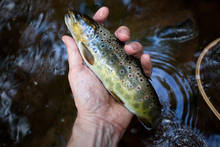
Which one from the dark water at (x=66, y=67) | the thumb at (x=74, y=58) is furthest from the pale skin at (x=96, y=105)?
the dark water at (x=66, y=67)

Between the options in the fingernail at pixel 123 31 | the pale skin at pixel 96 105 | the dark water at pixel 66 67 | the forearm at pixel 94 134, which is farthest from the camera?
the dark water at pixel 66 67

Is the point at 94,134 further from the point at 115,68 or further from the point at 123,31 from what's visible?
the point at 123,31

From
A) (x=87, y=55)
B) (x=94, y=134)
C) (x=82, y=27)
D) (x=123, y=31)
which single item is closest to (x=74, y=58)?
(x=87, y=55)

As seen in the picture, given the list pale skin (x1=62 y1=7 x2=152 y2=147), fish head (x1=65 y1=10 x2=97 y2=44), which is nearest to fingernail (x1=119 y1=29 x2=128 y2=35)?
pale skin (x1=62 y1=7 x2=152 y2=147)

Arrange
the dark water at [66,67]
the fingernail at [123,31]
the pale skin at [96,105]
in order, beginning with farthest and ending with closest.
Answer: the dark water at [66,67] < the fingernail at [123,31] < the pale skin at [96,105]

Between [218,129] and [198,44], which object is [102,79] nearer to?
[218,129]

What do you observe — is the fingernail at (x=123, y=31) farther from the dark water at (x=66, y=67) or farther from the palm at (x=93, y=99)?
the dark water at (x=66, y=67)
